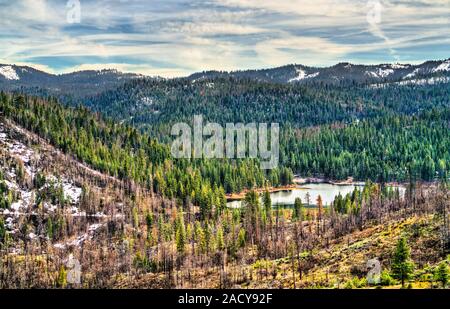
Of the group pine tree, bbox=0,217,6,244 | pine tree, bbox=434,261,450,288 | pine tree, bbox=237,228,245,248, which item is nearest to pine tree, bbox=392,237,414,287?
pine tree, bbox=434,261,450,288

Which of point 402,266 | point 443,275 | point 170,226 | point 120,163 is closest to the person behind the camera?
point 443,275

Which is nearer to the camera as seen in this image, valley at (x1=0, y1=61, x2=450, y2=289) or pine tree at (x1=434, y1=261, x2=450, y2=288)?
pine tree at (x1=434, y1=261, x2=450, y2=288)

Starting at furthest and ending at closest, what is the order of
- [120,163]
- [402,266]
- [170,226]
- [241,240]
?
[120,163]
[170,226]
[241,240]
[402,266]

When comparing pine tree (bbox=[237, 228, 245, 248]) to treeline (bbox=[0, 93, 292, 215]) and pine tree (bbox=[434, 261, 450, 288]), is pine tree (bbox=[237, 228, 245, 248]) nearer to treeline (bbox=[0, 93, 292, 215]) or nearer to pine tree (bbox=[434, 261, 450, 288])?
treeline (bbox=[0, 93, 292, 215])

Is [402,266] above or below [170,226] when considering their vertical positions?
above

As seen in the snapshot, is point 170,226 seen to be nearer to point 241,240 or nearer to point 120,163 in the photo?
point 241,240

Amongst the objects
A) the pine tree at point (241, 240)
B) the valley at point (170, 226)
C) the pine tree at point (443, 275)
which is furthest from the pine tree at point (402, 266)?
the pine tree at point (241, 240)

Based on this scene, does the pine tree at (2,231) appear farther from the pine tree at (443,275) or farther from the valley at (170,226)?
the pine tree at (443,275)

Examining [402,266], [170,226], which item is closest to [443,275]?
[402,266]

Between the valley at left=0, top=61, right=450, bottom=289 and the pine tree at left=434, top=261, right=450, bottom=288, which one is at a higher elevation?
the pine tree at left=434, top=261, right=450, bottom=288

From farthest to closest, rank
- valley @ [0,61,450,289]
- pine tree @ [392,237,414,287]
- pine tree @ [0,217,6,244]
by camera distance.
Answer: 1. pine tree @ [0,217,6,244]
2. valley @ [0,61,450,289]
3. pine tree @ [392,237,414,287]
